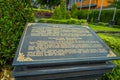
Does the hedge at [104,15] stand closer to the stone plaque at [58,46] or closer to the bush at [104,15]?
the bush at [104,15]

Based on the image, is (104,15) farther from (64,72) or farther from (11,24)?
(64,72)

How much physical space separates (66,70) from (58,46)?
54 centimetres

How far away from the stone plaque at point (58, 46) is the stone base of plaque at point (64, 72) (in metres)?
0.15

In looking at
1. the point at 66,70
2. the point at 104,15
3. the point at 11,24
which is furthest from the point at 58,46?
the point at 104,15

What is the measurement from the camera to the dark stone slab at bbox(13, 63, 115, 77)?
3.03 m

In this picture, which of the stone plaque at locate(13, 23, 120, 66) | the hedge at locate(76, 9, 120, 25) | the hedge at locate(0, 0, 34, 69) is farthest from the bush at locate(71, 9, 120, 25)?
the hedge at locate(0, 0, 34, 69)

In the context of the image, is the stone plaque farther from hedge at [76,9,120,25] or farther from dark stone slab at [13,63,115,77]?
hedge at [76,9,120,25]

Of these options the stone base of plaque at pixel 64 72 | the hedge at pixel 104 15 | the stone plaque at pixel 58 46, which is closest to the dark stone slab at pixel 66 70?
the stone base of plaque at pixel 64 72

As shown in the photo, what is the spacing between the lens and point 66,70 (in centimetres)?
321

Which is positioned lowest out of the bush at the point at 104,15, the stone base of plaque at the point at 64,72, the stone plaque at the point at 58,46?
the bush at the point at 104,15

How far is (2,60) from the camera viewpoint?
3.66 m

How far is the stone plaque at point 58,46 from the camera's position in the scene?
316 cm

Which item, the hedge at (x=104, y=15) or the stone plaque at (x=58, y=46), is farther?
the hedge at (x=104, y=15)

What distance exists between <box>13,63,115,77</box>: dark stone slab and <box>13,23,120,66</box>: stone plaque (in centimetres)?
15
